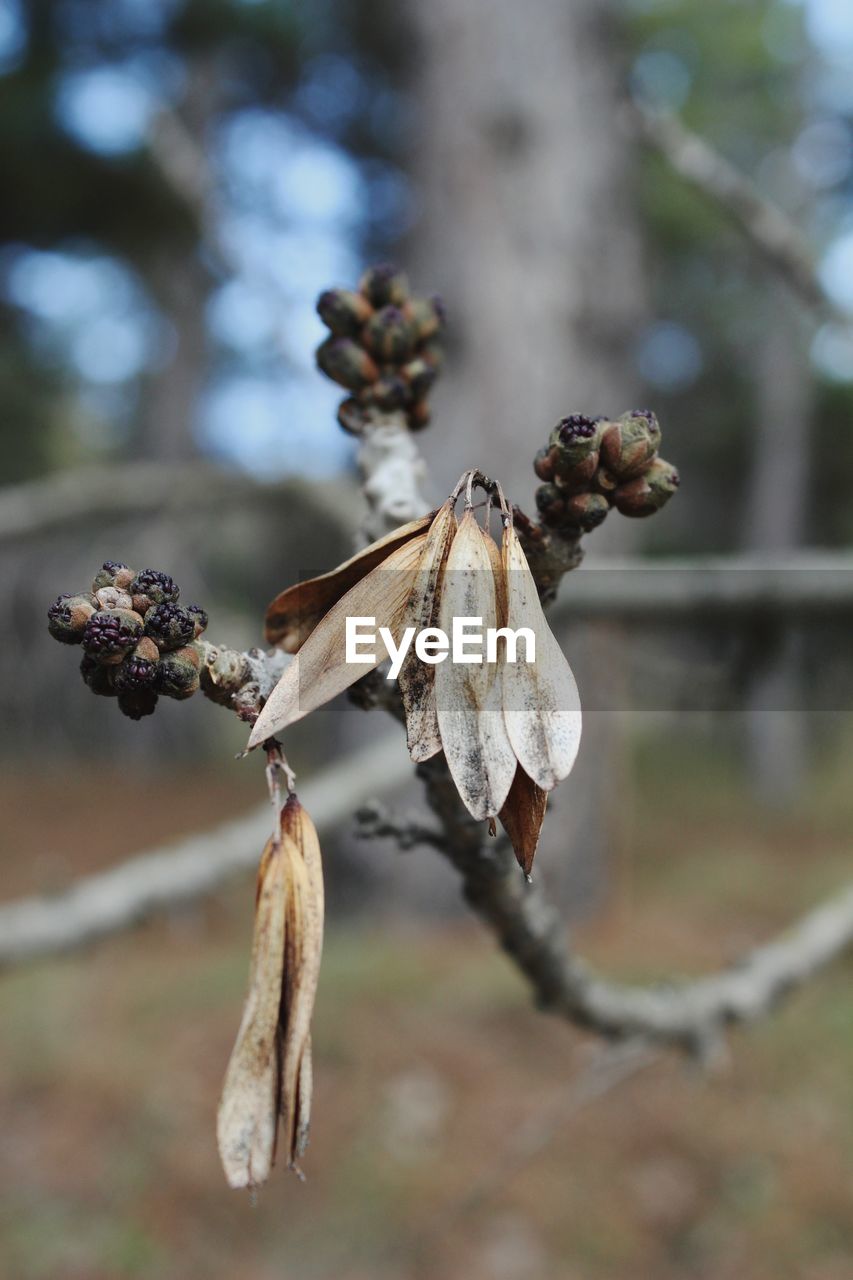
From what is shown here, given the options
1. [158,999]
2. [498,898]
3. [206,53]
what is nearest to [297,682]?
[498,898]

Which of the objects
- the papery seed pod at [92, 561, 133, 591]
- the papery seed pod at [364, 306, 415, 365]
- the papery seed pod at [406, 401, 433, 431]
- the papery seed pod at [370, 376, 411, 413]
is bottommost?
the papery seed pod at [92, 561, 133, 591]

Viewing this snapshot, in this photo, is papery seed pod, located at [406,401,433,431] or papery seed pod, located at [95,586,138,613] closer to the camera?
papery seed pod, located at [95,586,138,613]

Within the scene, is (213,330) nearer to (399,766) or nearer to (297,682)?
(399,766)

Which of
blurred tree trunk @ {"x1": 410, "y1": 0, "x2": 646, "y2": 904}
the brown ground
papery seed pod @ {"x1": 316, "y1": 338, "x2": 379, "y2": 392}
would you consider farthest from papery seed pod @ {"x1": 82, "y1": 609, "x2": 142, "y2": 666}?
blurred tree trunk @ {"x1": 410, "y1": 0, "x2": 646, "y2": 904}

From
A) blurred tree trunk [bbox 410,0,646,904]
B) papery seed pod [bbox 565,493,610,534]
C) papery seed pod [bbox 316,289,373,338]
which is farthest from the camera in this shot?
blurred tree trunk [bbox 410,0,646,904]

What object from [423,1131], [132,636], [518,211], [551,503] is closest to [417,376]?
[551,503]

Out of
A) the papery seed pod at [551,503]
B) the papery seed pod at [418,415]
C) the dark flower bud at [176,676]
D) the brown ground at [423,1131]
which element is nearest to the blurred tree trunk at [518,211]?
the brown ground at [423,1131]

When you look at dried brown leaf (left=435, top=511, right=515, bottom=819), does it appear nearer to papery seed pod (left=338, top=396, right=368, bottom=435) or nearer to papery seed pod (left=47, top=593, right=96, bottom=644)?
papery seed pod (left=47, top=593, right=96, bottom=644)
